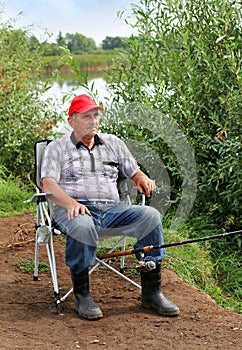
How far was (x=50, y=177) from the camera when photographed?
426 cm

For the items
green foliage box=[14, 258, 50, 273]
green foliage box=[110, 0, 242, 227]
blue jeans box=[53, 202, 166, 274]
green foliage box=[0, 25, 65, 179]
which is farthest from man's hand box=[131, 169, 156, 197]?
green foliage box=[0, 25, 65, 179]

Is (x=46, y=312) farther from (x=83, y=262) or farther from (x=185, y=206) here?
(x=185, y=206)

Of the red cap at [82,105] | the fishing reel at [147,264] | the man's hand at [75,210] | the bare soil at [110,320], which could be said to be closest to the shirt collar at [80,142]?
the red cap at [82,105]

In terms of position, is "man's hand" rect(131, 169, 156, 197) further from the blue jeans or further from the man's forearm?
the man's forearm

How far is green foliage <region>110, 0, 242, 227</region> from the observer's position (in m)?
5.80

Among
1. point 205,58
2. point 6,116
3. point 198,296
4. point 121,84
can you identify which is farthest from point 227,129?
point 6,116

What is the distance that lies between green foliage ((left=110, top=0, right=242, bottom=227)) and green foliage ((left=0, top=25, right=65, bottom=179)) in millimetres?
2325

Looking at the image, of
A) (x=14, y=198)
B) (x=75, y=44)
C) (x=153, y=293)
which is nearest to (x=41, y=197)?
(x=153, y=293)

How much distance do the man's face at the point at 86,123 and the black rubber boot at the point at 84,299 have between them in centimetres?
89

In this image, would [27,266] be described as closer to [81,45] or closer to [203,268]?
[203,268]

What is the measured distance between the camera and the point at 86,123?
444 centimetres

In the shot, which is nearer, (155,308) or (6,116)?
(155,308)

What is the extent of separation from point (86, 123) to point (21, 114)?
4254 millimetres

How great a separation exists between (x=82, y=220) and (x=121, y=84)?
2787 mm
